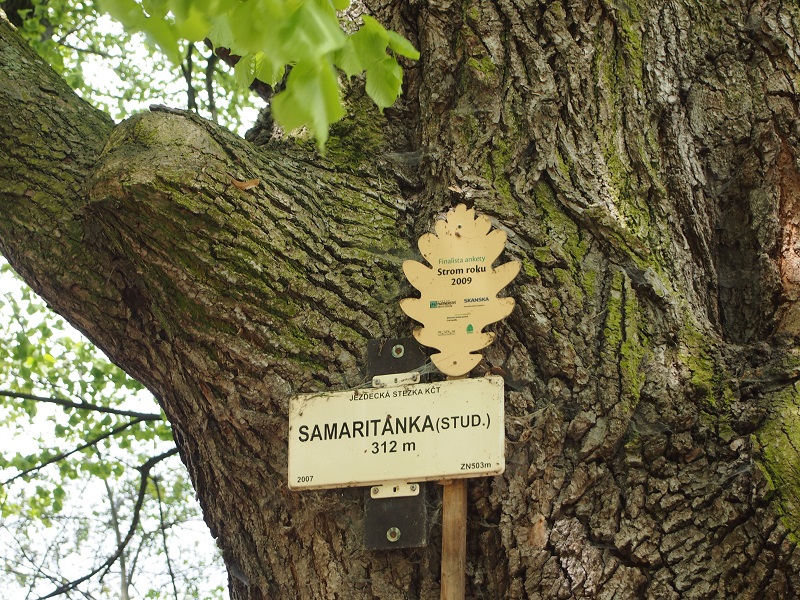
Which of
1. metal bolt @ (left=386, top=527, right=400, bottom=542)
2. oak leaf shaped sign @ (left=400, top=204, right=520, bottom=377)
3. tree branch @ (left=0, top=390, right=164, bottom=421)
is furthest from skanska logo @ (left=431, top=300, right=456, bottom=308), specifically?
tree branch @ (left=0, top=390, right=164, bottom=421)

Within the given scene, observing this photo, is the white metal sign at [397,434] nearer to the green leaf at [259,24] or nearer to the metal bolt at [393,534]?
the metal bolt at [393,534]

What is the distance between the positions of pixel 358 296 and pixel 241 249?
30 centimetres

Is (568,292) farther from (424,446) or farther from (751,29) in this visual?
(751,29)

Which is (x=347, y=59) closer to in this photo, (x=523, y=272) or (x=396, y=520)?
(x=523, y=272)

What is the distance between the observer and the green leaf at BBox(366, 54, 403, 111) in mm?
1857

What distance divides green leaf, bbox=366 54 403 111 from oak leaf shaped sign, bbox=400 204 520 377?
1.35 ft

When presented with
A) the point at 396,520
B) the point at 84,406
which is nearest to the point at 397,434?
the point at 396,520

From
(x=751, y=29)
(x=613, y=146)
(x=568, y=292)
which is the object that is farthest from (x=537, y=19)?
(x=568, y=292)

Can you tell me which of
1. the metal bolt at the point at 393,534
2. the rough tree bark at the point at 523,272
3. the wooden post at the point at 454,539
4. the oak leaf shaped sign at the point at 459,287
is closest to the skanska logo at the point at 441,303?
the oak leaf shaped sign at the point at 459,287

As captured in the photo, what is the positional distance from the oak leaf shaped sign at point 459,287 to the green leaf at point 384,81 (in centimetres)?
41

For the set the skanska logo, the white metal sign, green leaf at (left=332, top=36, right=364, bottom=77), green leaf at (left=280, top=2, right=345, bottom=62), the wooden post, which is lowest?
the wooden post

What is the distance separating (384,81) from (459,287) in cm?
50

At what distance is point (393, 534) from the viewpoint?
1941 millimetres

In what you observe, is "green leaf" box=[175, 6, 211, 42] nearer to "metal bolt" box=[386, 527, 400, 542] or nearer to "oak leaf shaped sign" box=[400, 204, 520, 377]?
"oak leaf shaped sign" box=[400, 204, 520, 377]
